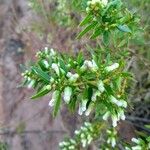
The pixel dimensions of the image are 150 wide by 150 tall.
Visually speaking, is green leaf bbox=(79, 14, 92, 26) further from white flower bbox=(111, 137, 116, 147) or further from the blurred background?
the blurred background

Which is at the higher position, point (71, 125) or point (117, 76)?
point (71, 125)

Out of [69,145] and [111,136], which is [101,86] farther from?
[69,145]

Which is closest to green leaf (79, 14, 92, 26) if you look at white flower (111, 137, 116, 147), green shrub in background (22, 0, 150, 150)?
green shrub in background (22, 0, 150, 150)

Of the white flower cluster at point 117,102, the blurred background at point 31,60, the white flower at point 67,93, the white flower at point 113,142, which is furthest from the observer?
the blurred background at point 31,60

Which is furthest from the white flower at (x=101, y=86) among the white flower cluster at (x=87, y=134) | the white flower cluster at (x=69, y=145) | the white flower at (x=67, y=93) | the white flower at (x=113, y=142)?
the white flower cluster at (x=69, y=145)

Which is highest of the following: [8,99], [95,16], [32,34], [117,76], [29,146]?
[32,34]

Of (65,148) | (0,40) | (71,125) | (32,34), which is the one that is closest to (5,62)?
(0,40)

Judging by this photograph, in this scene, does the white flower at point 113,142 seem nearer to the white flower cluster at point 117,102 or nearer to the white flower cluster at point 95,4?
the white flower cluster at point 117,102

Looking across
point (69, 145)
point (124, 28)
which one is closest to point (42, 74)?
point (124, 28)

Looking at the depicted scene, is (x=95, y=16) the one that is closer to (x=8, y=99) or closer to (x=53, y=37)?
(x=53, y=37)
